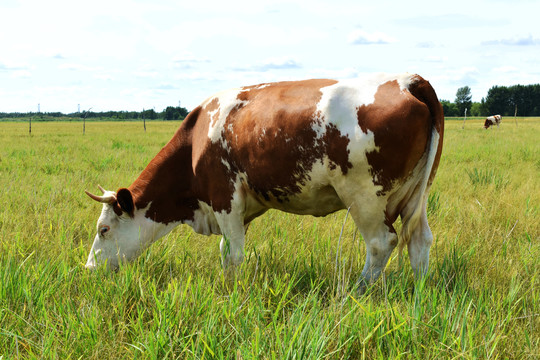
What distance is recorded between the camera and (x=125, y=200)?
150 inches

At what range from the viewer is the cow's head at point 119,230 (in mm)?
3791

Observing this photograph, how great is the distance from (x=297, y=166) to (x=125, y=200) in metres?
1.58

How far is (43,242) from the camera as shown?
3928mm

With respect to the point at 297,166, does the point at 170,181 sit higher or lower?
lower

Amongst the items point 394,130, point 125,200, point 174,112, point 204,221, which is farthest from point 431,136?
point 174,112

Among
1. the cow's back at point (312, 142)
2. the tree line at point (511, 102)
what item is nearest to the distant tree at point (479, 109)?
the tree line at point (511, 102)

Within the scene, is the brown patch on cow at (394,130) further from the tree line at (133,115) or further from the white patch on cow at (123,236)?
the tree line at (133,115)

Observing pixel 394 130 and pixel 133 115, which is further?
pixel 133 115

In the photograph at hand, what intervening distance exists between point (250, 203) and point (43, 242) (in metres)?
1.87

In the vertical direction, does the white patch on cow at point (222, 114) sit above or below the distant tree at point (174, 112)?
below

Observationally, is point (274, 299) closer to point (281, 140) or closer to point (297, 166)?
point (297, 166)


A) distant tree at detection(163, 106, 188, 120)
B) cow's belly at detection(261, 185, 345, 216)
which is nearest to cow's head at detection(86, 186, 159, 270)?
cow's belly at detection(261, 185, 345, 216)

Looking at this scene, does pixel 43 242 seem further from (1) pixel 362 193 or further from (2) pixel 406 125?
(2) pixel 406 125

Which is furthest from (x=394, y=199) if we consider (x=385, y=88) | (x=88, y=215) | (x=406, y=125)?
(x=88, y=215)
